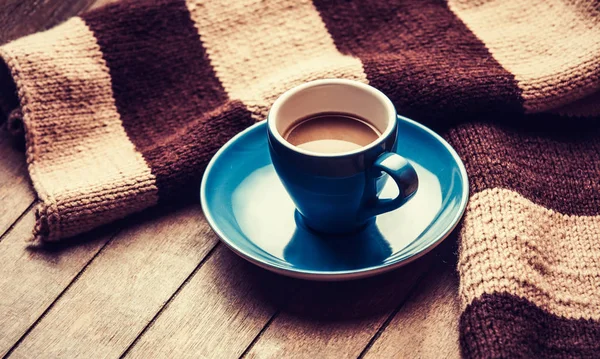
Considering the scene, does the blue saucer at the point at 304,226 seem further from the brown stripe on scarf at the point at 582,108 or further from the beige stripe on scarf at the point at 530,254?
the brown stripe on scarf at the point at 582,108

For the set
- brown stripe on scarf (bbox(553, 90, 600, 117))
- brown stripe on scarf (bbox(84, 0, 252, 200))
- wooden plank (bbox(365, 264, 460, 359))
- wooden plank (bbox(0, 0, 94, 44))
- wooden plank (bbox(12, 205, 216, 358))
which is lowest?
wooden plank (bbox(365, 264, 460, 359))

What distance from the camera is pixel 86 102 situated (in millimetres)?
861

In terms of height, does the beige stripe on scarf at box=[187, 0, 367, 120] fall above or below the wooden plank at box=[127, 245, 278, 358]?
Result: above

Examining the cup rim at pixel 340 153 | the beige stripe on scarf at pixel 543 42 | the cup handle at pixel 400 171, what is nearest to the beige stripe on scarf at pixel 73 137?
the cup rim at pixel 340 153

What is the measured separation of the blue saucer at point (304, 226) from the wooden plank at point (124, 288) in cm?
7

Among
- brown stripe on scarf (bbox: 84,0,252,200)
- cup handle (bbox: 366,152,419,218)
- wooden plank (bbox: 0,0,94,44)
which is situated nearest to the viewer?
cup handle (bbox: 366,152,419,218)

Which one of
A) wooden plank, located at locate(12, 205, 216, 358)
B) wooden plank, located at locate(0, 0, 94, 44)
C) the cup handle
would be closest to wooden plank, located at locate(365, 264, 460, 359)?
the cup handle

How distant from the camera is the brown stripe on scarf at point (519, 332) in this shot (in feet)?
1.87

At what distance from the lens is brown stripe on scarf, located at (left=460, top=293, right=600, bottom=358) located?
571mm

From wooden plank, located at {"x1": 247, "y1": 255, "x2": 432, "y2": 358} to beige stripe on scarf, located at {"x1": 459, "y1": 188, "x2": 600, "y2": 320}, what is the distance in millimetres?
66

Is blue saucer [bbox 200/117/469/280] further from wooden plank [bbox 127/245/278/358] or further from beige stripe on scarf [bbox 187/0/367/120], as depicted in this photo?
beige stripe on scarf [bbox 187/0/367/120]

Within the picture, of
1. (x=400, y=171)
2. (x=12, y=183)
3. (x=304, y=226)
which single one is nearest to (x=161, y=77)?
(x=12, y=183)

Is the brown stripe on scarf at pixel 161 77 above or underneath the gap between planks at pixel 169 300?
above

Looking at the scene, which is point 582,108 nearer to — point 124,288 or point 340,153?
point 340,153
